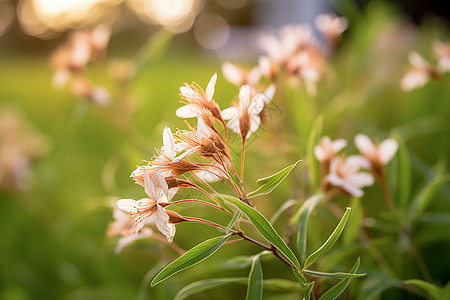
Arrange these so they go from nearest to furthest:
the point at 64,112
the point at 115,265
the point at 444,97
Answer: the point at 115,265
the point at 444,97
the point at 64,112

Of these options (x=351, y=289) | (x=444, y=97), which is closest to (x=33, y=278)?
(x=351, y=289)

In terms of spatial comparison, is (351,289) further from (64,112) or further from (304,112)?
(64,112)

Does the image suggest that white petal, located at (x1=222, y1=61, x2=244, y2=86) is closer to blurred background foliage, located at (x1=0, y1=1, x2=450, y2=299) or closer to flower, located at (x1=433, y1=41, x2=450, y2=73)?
blurred background foliage, located at (x1=0, y1=1, x2=450, y2=299)

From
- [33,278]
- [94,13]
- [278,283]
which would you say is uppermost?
[278,283]

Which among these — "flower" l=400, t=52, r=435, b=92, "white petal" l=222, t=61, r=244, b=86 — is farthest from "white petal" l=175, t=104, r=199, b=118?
"flower" l=400, t=52, r=435, b=92

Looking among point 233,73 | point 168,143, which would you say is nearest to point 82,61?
point 233,73

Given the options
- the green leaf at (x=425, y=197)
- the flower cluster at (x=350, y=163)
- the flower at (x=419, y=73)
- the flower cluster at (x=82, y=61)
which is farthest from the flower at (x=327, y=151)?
the flower cluster at (x=82, y=61)
